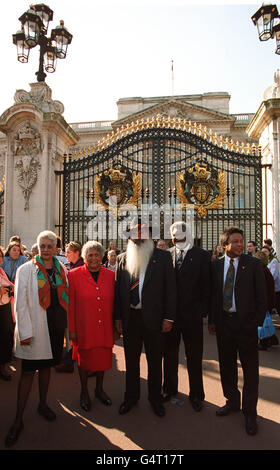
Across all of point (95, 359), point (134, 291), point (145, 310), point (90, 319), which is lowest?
point (95, 359)

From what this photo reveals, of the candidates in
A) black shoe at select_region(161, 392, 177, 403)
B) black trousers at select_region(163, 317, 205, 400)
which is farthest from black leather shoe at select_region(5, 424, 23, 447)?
black trousers at select_region(163, 317, 205, 400)

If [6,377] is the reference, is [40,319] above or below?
above

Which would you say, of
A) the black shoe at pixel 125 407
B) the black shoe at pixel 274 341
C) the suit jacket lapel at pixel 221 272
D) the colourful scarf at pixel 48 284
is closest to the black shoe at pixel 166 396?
the black shoe at pixel 125 407

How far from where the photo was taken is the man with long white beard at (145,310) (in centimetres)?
363

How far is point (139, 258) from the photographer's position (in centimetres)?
380

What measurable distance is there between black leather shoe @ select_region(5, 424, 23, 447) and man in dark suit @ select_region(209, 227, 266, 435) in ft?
6.19

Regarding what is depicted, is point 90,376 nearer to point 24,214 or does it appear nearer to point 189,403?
point 189,403

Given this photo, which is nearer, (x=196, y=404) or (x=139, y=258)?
(x=196, y=404)

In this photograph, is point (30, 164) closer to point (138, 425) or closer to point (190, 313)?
point (190, 313)

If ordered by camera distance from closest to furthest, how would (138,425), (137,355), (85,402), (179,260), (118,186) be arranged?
(138,425)
(85,402)
(137,355)
(179,260)
(118,186)

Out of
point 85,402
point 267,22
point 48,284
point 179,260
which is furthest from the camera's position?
point 267,22

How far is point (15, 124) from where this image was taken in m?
9.66

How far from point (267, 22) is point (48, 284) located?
921 centimetres

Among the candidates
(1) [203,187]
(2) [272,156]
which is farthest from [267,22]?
(1) [203,187]
